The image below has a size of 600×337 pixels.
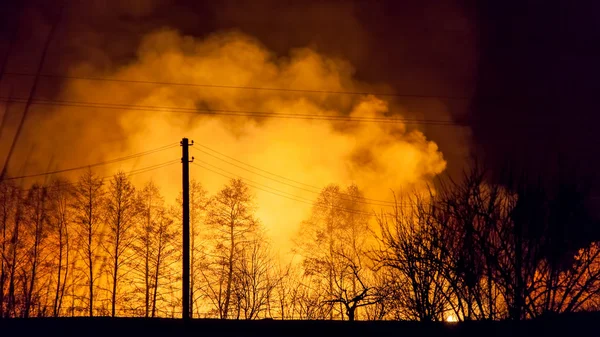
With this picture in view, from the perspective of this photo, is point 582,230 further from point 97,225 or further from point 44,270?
point 44,270

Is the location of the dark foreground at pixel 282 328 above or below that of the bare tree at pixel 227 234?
below

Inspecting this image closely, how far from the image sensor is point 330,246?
31484 millimetres

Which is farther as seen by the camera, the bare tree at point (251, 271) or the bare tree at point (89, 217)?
the bare tree at point (89, 217)

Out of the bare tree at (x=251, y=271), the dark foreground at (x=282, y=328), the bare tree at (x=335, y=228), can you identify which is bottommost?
the dark foreground at (x=282, y=328)

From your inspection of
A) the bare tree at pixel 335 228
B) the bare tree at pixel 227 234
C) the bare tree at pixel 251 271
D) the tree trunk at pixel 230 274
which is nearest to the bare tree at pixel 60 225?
the bare tree at pixel 227 234

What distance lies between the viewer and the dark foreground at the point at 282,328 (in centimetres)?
1206

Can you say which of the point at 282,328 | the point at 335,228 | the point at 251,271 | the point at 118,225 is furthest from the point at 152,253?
the point at 282,328

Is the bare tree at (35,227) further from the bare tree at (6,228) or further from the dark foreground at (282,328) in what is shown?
the dark foreground at (282,328)

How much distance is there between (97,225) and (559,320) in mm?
→ 23898

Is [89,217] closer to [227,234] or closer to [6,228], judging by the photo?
[6,228]

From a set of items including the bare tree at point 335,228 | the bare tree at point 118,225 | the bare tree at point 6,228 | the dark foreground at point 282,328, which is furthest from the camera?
the bare tree at point 335,228

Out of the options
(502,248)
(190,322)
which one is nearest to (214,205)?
(190,322)

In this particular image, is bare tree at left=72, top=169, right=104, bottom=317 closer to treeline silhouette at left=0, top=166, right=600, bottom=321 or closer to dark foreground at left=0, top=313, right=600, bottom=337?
treeline silhouette at left=0, top=166, right=600, bottom=321

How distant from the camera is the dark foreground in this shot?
39.6ft
